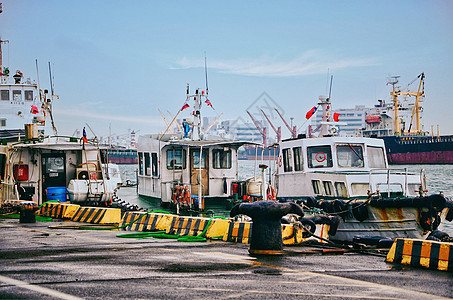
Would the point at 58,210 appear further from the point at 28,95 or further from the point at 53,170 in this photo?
Answer: the point at 28,95

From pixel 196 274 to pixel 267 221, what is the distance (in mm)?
2546

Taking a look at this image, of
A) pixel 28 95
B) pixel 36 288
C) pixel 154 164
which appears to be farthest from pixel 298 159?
pixel 28 95

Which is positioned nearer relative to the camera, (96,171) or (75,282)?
(75,282)

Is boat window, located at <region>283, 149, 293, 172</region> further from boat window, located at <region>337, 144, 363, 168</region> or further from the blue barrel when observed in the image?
the blue barrel

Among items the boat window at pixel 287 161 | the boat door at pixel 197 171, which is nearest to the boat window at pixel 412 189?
A: the boat window at pixel 287 161

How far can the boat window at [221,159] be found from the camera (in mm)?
23953

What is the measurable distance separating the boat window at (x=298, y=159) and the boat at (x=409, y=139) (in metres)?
84.1

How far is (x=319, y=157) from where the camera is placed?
20.1 metres

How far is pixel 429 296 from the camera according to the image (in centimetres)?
661

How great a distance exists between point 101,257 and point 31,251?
1.80 metres

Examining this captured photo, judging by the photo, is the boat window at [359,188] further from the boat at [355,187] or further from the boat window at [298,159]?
the boat window at [298,159]

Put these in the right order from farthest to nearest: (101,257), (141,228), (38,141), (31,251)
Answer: (38,141) → (141,228) → (31,251) → (101,257)

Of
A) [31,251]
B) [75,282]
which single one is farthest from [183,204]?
[75,282]

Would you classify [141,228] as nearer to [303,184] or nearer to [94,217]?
[94,217]
